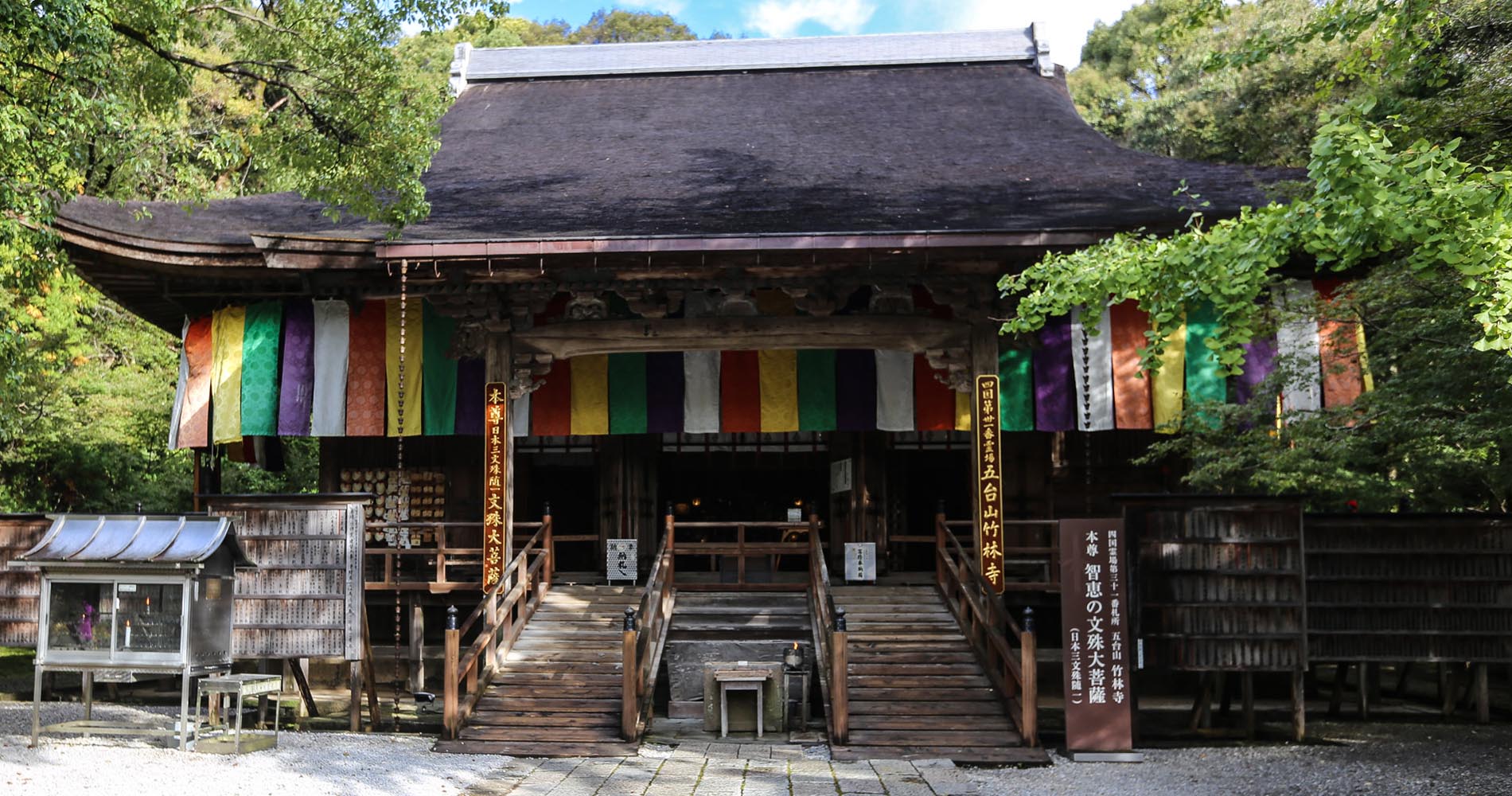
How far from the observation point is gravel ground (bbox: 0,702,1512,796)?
8414mm

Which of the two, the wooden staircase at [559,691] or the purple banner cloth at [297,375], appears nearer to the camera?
the wooden staircase at [559,691]

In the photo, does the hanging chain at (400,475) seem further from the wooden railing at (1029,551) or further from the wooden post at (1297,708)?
the wooden post at (1297,708)

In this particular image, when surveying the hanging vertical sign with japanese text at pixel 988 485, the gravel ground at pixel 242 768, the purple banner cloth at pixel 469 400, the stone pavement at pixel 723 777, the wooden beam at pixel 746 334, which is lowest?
the stone pavement at pixel 723 777

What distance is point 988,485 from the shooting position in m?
12.1

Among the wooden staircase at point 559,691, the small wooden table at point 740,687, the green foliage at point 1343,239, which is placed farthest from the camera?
the small wooden table at point 740,687

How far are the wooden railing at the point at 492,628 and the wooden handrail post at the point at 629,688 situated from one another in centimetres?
134

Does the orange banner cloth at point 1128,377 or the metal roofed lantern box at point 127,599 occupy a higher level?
the orange banner cloth at point 1128,377

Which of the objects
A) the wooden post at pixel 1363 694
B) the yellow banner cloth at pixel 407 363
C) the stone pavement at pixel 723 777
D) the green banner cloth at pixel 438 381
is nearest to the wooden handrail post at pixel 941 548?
the stone pavement at pixel 723 777

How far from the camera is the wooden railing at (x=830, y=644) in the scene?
10.2 m

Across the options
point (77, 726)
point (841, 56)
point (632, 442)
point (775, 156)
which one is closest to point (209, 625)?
point (77, 726)

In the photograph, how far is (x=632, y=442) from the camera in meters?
15.2

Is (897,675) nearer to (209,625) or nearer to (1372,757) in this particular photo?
(1372,757)

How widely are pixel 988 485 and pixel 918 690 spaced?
2.17 m

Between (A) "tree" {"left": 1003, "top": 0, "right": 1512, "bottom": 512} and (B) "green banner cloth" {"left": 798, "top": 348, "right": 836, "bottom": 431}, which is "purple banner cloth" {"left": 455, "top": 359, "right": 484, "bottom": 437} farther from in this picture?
(A) "tree" {"left": 1003, "top": 0, "right": 1512, "bottom": 512}
